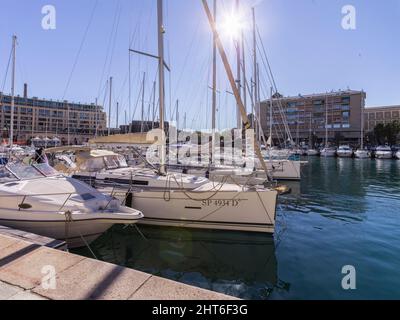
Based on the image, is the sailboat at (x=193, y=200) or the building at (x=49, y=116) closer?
the sailboat at (x=193, y=200)

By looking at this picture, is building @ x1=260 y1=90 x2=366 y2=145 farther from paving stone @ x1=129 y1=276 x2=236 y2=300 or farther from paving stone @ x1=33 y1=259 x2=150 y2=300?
paving stone @ x1=129 y1=276 x2=236 y2=300

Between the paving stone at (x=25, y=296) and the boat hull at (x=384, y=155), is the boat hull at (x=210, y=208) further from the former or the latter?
the boat hull at (x=384, y=155)

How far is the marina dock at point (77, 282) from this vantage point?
3.77 m

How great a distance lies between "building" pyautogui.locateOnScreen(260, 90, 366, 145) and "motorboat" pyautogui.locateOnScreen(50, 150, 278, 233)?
10526cm

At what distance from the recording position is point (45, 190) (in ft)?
29.6

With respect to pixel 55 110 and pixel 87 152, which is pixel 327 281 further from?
pixel 55 110

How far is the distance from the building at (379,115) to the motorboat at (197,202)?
150 meters

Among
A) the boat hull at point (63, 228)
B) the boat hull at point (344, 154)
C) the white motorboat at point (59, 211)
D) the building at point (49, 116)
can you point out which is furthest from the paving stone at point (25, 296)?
the building at point (49, 116)

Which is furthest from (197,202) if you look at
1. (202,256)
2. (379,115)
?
(379,115)

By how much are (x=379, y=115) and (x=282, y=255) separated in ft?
531

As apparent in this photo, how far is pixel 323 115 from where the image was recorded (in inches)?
4970

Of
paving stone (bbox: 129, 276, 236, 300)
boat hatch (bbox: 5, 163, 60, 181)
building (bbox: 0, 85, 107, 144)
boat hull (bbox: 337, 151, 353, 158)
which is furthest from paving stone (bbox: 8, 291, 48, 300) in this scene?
building (bbox: 0, 85, 107, 144)

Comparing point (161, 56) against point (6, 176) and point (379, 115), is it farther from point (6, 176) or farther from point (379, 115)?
point (379, 115)
